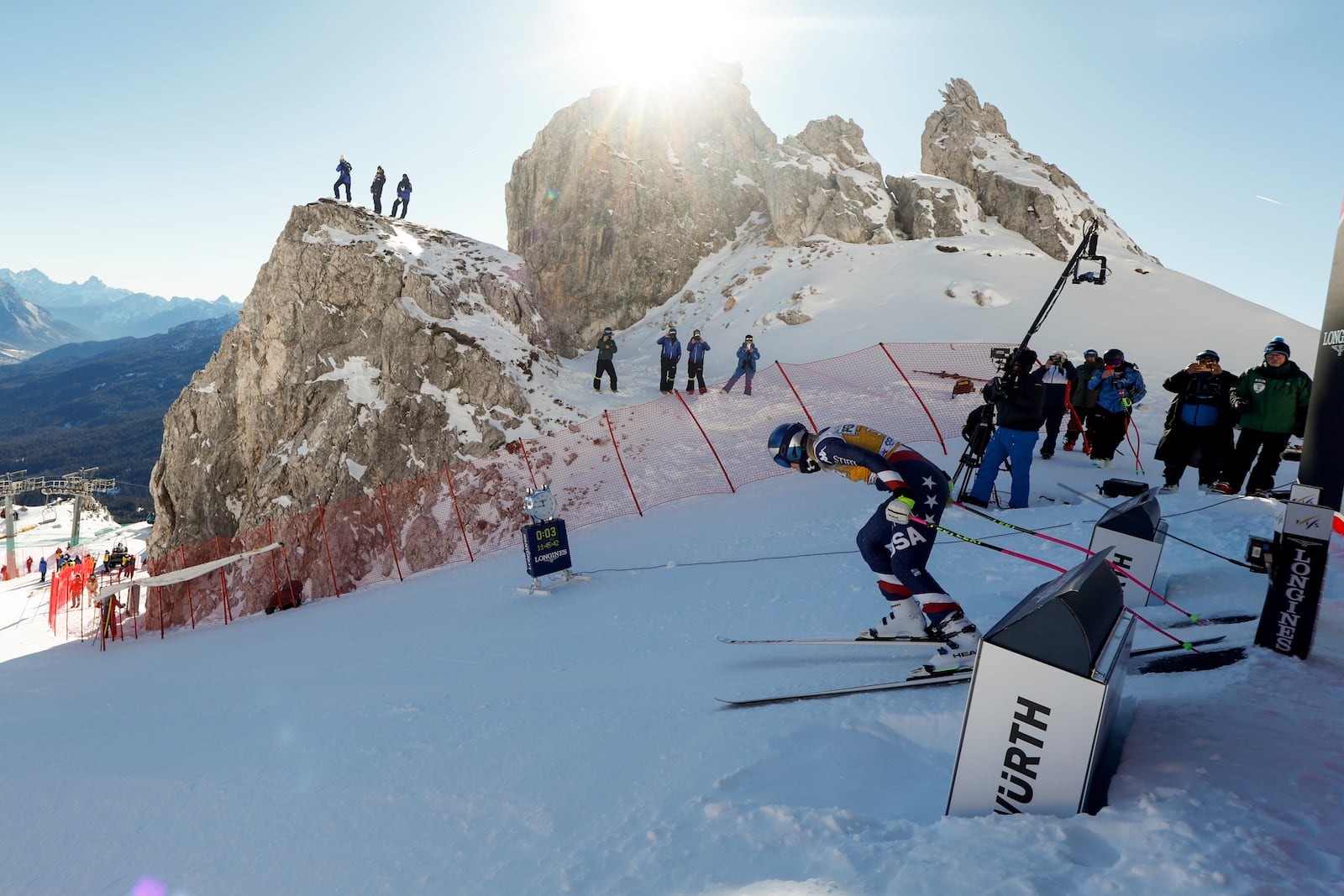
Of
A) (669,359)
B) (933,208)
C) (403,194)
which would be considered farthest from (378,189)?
(933,208)

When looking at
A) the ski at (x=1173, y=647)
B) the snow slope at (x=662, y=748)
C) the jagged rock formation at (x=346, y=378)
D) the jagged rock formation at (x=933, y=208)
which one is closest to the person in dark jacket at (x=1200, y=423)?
the snow slope at (x=662, y=748)

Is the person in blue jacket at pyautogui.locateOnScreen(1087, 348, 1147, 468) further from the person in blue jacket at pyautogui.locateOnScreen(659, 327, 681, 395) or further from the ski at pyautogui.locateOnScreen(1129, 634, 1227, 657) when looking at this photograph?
the person in blue jacket at pyautogui.locateOnScreen(659, 327, 681, 395)

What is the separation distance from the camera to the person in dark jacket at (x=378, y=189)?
2578 cm

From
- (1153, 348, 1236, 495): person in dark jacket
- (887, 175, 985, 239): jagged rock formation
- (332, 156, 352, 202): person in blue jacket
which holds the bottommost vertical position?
(1153, 348, 1236, 495): person in dark jacket

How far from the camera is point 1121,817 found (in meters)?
2.38

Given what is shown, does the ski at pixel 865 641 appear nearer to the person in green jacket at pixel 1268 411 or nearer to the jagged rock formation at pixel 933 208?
the person in green jacket at pixel 1268 411

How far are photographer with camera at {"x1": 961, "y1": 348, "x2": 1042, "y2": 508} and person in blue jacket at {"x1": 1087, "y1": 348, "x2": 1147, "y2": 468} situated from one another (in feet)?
7.73

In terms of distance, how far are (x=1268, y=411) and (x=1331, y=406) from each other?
420 centimetres

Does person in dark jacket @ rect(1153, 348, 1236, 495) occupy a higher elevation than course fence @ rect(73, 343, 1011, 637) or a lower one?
higher

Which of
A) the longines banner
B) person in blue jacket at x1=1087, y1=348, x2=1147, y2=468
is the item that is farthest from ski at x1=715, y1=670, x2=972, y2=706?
person in blue jacket at x1=1087, y1=348, x2=1147, y2=468

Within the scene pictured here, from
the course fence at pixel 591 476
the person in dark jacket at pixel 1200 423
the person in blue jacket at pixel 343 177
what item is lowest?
the course fence at pixel 591 476

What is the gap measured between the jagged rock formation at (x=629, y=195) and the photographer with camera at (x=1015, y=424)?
25741 millimetres

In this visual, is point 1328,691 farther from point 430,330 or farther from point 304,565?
point 430,330

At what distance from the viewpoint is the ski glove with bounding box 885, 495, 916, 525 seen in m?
4.82
